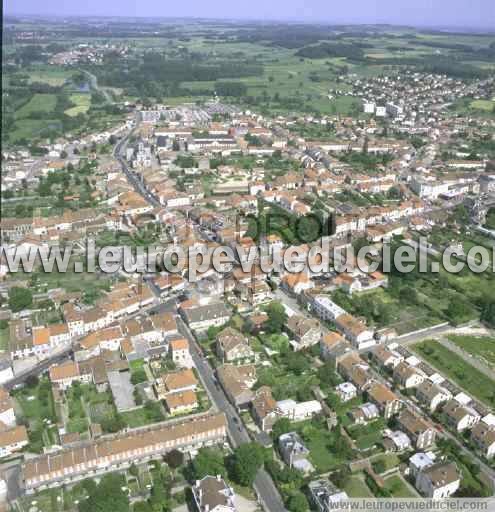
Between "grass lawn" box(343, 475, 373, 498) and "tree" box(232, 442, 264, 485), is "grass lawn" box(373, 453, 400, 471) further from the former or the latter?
"tree" box(232, 442, 264, 485)

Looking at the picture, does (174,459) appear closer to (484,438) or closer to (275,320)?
(275,320)

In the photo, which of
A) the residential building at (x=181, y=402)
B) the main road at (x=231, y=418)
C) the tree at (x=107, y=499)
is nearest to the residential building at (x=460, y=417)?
the main road at (x=231, y=418)

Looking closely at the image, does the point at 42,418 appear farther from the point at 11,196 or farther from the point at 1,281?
the point at 11,196

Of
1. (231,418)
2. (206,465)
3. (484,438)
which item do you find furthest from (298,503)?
(484,438)

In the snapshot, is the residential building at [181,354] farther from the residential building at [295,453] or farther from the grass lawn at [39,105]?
the grass lawn at [39,105]

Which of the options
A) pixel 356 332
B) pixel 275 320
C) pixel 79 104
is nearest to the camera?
pixel 356 332
